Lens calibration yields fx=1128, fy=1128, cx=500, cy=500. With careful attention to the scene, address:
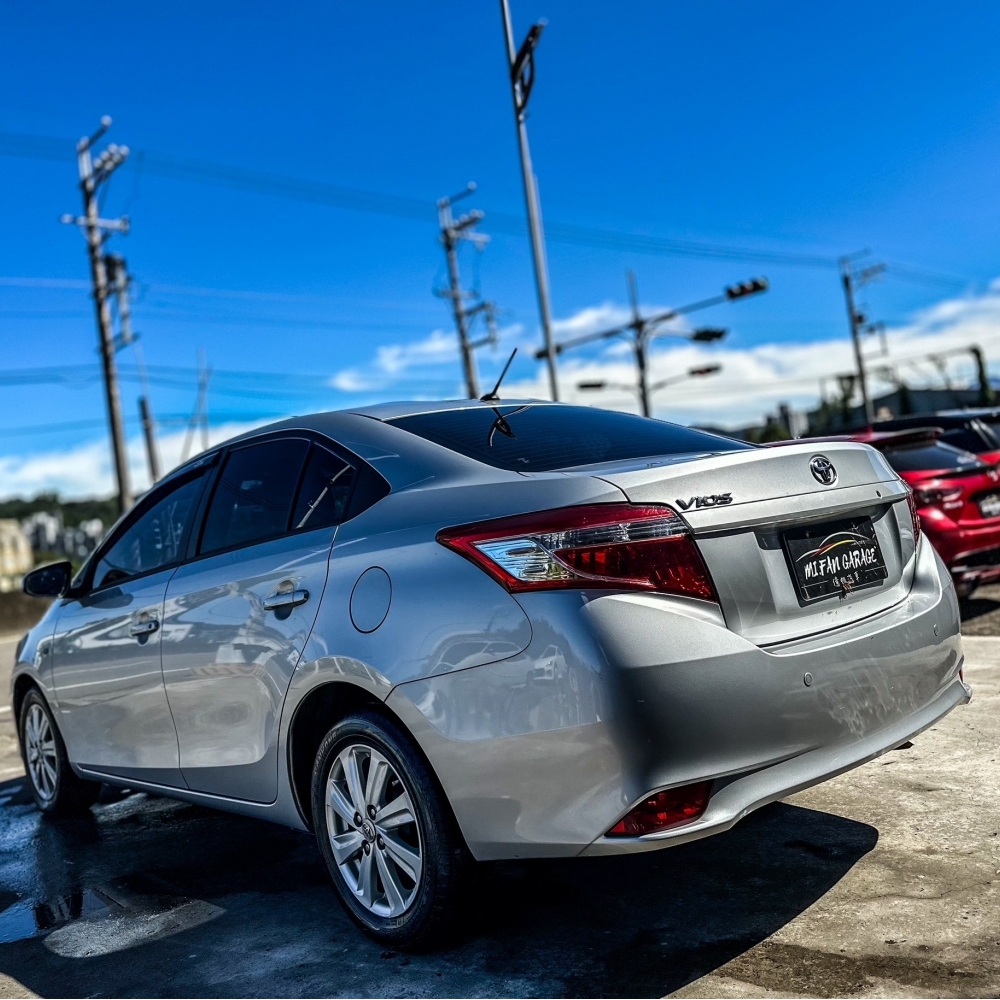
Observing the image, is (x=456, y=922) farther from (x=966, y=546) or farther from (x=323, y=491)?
(x=966, y=546)

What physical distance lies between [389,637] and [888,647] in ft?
4.72

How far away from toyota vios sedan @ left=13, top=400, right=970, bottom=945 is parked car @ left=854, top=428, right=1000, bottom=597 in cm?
467

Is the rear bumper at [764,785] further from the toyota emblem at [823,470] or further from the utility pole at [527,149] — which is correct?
the utility pole at [527,149]

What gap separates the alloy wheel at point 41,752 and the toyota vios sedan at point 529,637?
170 centimetres

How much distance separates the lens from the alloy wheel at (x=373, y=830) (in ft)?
10.9

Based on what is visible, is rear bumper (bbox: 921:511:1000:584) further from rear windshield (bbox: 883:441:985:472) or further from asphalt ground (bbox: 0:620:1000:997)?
asphalt ground (bbox: 0:620:1000:997)

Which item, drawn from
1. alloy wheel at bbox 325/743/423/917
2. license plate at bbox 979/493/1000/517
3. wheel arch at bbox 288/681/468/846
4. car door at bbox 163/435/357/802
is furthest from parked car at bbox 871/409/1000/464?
alloy wheel at bbox 325/743/423/917

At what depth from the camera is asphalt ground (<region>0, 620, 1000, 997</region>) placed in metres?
3.01

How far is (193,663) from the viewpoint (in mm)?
4094

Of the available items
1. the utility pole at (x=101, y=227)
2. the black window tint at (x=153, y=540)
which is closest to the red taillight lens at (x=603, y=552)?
the black window tint at (x=153, y=540)

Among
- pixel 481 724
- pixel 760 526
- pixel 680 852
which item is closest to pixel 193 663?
pixel 481 724

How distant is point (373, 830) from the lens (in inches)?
135

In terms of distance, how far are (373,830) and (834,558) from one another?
1.60 meters

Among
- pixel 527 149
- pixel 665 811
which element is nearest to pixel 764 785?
pixel 665 811
